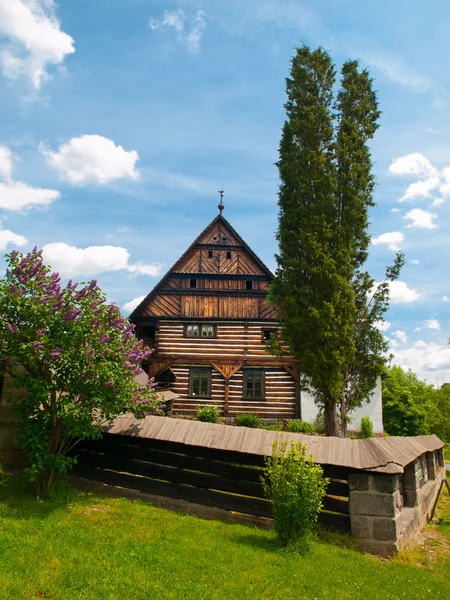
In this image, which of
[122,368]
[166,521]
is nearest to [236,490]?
[166,521]

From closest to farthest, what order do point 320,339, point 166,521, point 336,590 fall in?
1. point 336,590
2. point 166,521
3. point 320,339

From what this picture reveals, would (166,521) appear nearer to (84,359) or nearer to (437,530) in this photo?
(84,359)

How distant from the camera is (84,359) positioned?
809 centimetres

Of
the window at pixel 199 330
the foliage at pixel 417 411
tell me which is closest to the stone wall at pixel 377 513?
the foliage at pixel 417 411

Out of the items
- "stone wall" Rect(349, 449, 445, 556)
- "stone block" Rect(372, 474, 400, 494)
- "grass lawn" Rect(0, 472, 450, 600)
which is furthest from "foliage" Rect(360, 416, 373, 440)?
"stone block" Rect(372, 474, 400, 494)

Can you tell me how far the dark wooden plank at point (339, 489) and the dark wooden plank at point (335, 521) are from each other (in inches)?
14.4

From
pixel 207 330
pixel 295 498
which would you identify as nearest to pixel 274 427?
pixel 207 330

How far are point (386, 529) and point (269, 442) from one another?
2.42 m

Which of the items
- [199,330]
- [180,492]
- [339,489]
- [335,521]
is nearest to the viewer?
[335,521]

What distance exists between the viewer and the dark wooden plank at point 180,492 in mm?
8375

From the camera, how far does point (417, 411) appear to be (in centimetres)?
2253

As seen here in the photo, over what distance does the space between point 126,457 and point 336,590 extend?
5604 mm

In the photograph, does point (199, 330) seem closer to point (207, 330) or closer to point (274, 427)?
point (207, 330)

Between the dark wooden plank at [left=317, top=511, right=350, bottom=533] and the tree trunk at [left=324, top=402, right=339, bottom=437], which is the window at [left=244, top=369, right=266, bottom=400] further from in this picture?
the dark wooden plank at [left=317, top=511, right=350, bottom=533]
